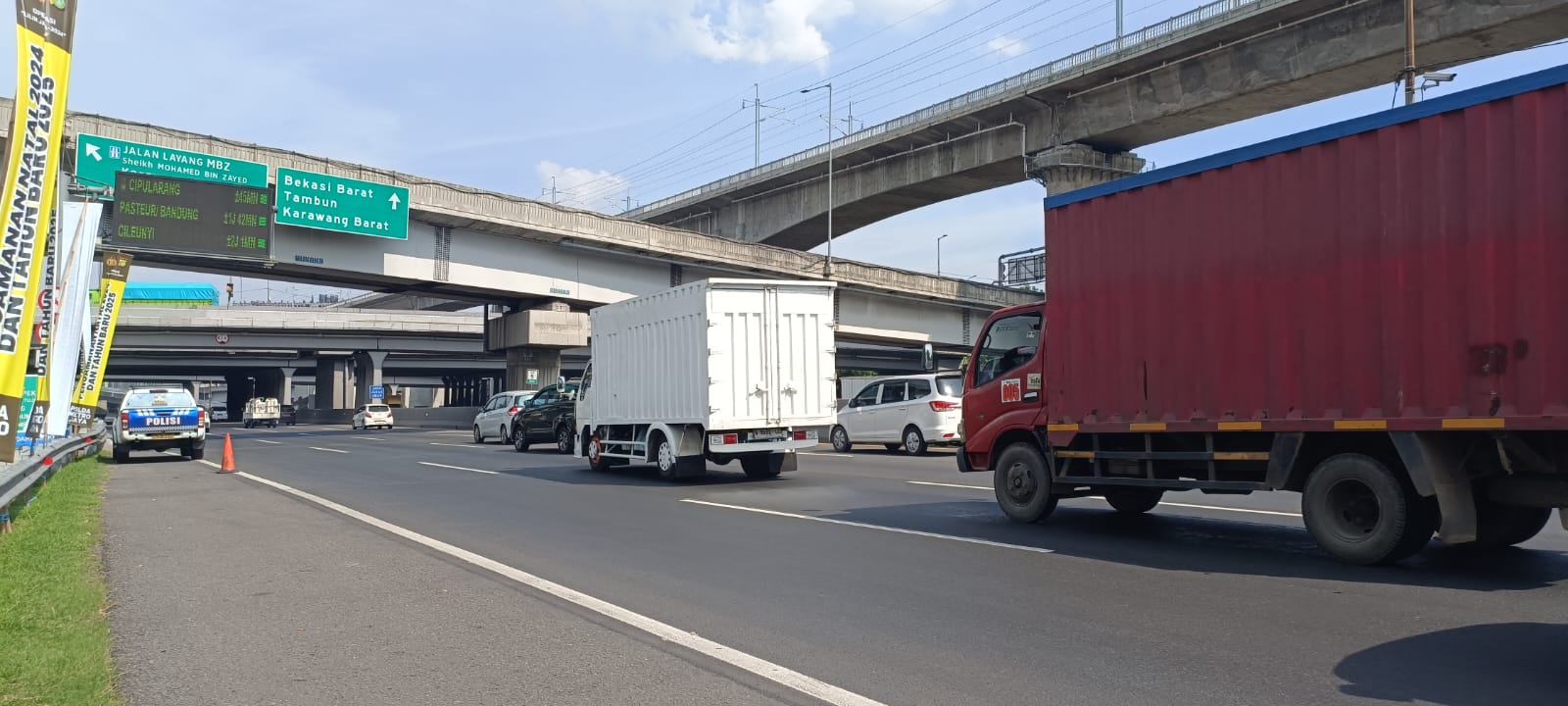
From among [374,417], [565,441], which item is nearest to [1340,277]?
[565,441]

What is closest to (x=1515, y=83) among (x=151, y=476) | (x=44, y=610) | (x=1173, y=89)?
(x=44, y=610)

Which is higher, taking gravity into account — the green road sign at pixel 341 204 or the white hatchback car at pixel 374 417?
the green road sign at pixel 341 204

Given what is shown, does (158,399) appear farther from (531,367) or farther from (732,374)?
(531,367)

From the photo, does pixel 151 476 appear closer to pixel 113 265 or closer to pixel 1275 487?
pixel 113 265

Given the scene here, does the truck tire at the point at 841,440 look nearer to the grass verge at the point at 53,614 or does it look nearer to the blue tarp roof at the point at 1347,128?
the blue tarp roof at the point at 1347,128

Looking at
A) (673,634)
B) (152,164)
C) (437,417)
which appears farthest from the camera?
(437,417)

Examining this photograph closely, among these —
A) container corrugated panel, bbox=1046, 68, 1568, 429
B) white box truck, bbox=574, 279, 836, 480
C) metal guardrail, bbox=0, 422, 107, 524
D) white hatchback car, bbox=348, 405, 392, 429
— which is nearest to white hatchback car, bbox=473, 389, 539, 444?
metal guardrail, bbox=0, 422, 107, 524

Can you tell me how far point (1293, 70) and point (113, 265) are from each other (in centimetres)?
3247

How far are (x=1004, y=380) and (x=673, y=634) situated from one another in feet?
19.4

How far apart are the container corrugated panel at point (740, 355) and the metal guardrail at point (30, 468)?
318 inches

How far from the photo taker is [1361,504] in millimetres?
7859

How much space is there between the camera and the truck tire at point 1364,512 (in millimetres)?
7453

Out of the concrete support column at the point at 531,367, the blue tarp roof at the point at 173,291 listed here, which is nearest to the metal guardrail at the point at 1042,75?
the concrete support column at the point at 531,367

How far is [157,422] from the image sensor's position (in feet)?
74.8
